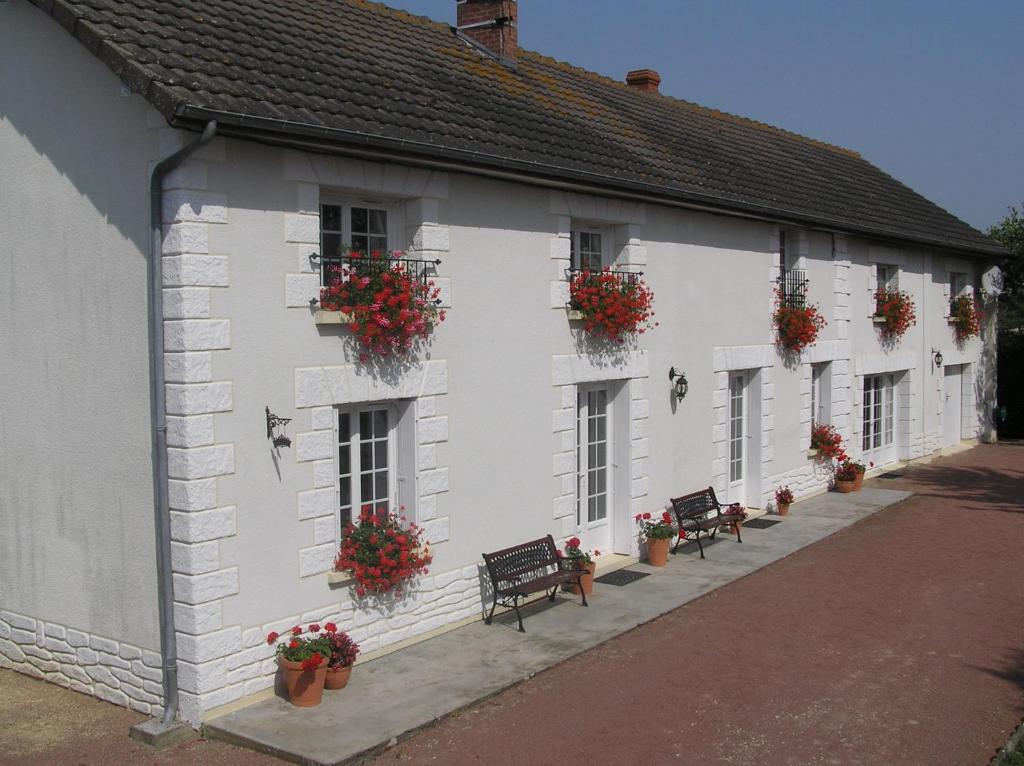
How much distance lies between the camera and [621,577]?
11469 mm

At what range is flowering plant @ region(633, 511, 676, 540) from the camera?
11883 millimetres

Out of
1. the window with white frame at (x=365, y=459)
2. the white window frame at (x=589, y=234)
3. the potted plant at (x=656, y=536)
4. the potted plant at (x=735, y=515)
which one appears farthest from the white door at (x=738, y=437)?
the window with white frame at (x=365, y=459)

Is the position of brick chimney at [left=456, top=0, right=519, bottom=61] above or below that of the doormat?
above

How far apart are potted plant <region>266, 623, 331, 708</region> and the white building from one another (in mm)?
247

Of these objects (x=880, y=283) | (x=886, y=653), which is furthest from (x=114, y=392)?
(x=880, y=283)

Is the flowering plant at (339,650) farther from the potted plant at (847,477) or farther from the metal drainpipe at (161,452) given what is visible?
the potted plant at (847,477)

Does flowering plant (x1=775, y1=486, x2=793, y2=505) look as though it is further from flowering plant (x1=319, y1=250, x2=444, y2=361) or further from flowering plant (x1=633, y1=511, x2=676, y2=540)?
flowering plant (x1=319, y1=250, x2=444, y2=361)

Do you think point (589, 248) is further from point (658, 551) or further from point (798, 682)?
point (798, 682)

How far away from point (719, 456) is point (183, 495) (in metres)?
8.14

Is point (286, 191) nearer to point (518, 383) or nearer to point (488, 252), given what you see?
point (488, 252)

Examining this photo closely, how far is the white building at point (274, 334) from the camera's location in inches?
296

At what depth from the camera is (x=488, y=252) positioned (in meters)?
9.88

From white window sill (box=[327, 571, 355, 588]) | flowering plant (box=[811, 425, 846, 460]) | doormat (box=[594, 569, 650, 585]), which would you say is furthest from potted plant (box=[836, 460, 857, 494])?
white window sill (box=[327, 571, 355, 588])

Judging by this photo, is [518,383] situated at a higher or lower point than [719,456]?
higher
